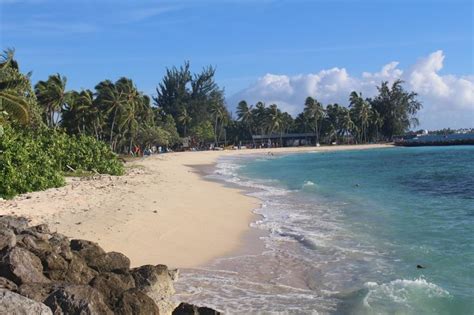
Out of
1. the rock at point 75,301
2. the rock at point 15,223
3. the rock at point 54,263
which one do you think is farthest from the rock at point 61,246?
the rock at point 75,301

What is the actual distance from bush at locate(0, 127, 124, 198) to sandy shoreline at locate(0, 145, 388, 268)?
0.83 meters

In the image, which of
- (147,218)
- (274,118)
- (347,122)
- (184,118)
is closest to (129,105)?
→ (147,218)

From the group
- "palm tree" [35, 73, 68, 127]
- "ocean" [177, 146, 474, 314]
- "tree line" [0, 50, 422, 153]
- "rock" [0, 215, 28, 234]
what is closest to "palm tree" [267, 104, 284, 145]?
"tree line" [0, 50, 422, 153]

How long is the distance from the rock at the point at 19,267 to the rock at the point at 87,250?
146cm

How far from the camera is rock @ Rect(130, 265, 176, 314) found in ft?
25.8

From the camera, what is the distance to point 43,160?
→ 2353 centimetres

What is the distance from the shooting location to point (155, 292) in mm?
8086

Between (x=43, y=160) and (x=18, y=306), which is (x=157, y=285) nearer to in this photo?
(x=18, y=306)

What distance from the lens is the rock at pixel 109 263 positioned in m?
8.93

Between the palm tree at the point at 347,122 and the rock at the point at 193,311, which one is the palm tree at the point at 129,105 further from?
the palm tree at the point at 347,122

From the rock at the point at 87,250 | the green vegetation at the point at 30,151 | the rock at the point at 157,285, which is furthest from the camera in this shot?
the green vegetation at the point at 30,151

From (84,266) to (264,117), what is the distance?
11192cm

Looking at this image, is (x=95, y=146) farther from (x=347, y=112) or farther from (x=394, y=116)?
(x=394, y=116)

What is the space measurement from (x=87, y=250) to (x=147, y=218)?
670cm
